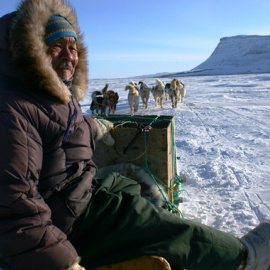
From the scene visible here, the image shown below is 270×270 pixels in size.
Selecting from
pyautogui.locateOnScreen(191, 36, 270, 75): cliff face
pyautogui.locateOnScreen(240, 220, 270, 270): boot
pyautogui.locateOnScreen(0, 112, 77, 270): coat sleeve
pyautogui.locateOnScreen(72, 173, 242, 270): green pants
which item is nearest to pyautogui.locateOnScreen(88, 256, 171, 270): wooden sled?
pyautogui.locateOnScreen(72, 173, 242, 270): green pants

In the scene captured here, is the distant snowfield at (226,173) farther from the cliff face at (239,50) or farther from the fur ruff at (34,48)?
the cliff face at (239,50)

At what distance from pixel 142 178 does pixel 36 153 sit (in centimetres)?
116

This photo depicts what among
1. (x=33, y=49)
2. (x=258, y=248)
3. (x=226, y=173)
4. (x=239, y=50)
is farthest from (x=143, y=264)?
(x=239, y=50)

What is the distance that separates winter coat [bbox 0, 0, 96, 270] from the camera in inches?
38.2

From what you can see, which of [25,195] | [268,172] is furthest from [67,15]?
[268,172]

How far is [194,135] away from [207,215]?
3478 millimetres

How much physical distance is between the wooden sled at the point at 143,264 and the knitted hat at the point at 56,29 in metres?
1.02

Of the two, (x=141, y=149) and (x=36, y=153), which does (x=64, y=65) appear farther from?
(x=141, y=149)

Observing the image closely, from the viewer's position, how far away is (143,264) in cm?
112

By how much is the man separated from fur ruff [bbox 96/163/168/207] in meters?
0.78

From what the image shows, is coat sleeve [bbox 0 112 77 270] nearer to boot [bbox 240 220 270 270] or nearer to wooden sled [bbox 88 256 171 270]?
wooden sled [bbox 88 256 171 270]

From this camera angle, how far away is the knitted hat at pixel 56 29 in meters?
1.33

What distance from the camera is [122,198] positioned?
1300 millimetres

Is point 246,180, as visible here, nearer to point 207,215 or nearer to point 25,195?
point 207,215
